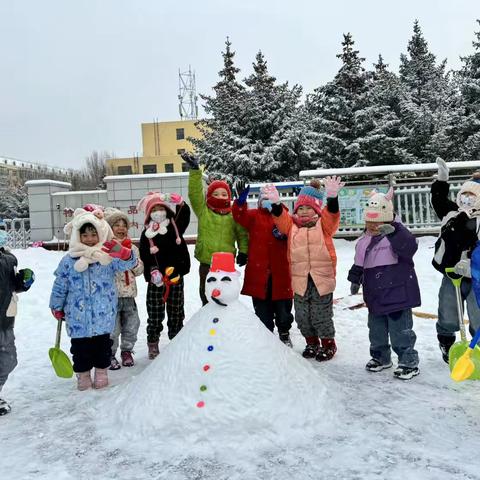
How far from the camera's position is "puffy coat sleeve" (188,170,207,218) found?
5.00 meters

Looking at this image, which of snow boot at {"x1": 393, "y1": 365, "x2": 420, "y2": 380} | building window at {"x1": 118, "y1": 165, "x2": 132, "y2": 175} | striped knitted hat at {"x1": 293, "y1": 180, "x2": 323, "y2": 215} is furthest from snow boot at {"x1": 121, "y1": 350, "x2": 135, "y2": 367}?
building window at {"x1": 118, "y1": 165, "x2": 132, "y2": 175}

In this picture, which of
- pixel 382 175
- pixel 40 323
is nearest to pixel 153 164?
pixel 382 175

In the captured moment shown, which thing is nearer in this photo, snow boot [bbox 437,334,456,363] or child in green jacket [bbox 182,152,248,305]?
snow boot [bbox 437,334,456,363]

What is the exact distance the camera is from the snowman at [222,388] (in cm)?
295

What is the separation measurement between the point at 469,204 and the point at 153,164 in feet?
140

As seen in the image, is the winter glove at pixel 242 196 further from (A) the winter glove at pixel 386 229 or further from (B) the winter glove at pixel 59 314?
(B) the winter glove at pixel 59 314

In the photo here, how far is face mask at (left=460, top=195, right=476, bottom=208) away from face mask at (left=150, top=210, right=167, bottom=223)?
9.59ft

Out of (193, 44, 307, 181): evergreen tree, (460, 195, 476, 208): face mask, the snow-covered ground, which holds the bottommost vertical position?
the snow-covered ground

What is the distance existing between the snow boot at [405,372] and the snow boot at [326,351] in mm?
715

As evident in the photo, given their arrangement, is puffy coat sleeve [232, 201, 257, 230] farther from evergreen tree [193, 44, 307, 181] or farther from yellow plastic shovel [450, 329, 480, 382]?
evergreen tree [193, 44, 307, 181]

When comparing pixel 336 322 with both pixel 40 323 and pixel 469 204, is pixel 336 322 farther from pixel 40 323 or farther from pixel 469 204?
pixel 40 323

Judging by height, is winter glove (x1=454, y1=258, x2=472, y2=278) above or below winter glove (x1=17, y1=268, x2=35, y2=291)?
below

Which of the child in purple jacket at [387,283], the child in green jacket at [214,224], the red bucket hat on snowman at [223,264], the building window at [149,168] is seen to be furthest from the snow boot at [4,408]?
the building window at [149,168]

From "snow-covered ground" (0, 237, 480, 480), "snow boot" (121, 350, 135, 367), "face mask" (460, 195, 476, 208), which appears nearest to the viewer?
"snow-covered ground" (0, 237, 480, 480)
